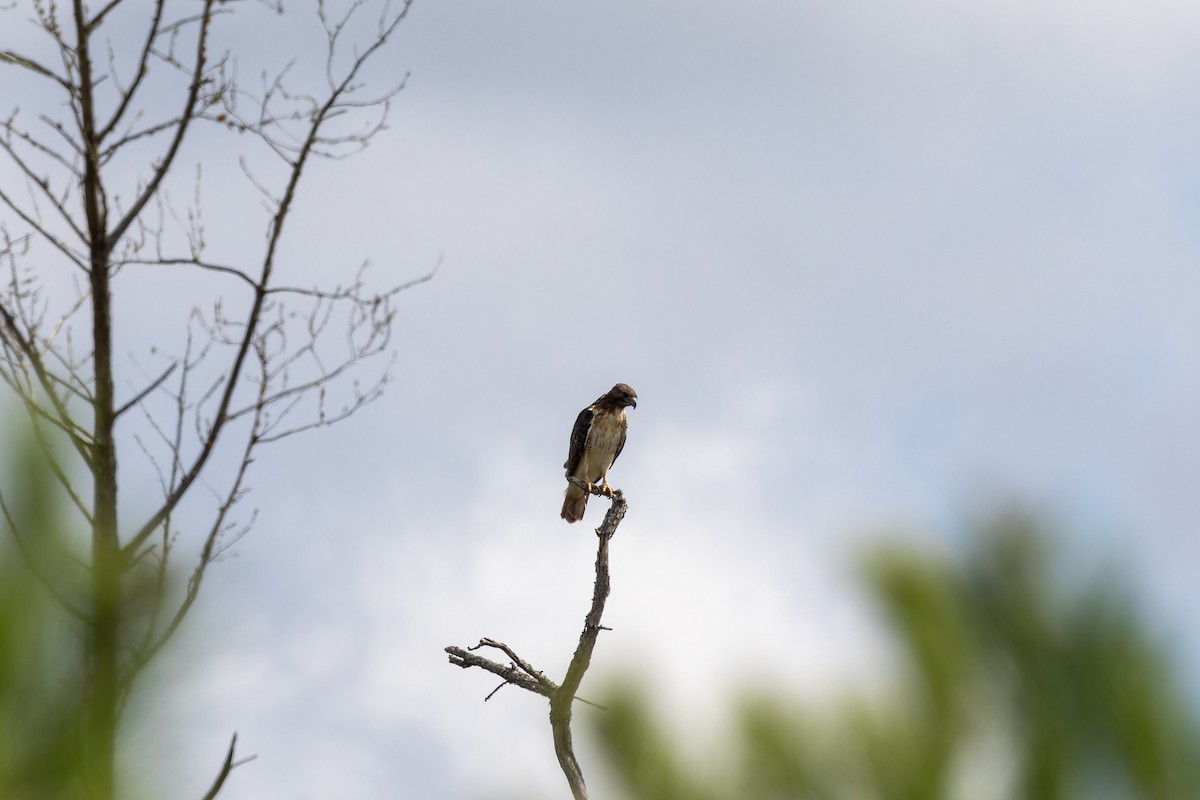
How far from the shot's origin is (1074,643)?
1823 millimetres

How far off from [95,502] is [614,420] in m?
7.96

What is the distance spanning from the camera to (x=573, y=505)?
445 inches

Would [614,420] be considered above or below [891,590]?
above

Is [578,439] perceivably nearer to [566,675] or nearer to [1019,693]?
[566,675]

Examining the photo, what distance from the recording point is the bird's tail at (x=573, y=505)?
11.3 metres

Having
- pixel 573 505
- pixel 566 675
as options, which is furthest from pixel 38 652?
pixel 573 505

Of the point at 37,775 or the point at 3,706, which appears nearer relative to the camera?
the point at 3,706

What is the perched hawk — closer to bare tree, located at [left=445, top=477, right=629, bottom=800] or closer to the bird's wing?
the bird's wing

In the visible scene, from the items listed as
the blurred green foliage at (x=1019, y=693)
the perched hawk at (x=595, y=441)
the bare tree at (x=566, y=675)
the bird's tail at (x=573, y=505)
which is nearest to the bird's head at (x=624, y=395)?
the perched hawk at (x=595, y=441)

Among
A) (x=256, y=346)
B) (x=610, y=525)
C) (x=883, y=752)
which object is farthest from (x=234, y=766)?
(x=610, y=525)

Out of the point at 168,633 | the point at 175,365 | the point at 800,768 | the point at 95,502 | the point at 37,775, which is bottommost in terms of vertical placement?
the point at 37,775

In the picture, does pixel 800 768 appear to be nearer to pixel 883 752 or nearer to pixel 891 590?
pixel 883 752

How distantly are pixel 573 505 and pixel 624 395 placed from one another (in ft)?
3.52

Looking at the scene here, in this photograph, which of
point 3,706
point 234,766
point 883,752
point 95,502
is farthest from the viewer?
point 95,502
